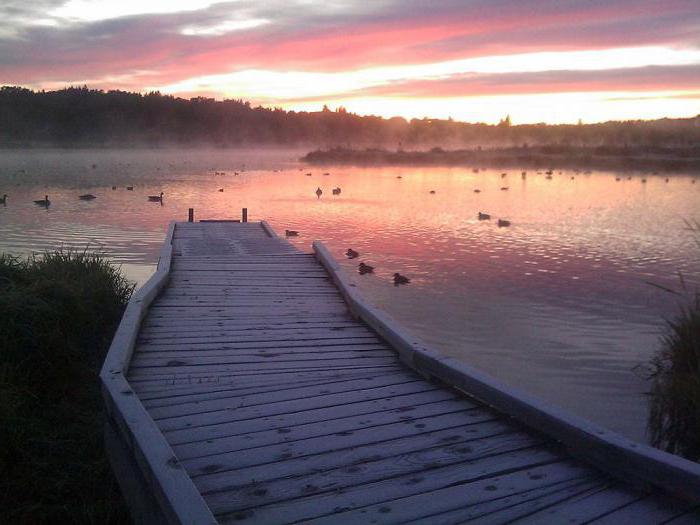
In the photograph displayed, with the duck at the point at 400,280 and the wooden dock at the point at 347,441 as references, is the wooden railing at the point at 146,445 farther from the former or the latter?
the duck at the point at 400,280

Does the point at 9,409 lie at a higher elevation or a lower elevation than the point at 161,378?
lower

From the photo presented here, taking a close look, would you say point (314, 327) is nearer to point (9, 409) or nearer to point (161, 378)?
point (161, 378)

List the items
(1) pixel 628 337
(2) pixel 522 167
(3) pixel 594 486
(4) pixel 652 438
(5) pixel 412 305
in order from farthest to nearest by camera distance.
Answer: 1. (2) pixel 522 167
2. (5) pixel 412 305
3. (1) pixel 628 337
4. (4) pixel 652 438
5. (3) pixel 594 486

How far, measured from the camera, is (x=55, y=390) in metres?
6.64

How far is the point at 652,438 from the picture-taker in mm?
5691

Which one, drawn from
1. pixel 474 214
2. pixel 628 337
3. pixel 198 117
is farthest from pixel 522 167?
pixel 198 117

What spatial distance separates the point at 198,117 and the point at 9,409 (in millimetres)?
113033

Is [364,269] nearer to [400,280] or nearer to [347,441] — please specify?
[400,280]

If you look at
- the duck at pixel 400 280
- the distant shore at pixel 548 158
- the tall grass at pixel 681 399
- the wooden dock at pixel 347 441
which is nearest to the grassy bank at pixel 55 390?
the wooden dock at pixel 347 441

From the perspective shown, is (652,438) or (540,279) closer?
(652,438)

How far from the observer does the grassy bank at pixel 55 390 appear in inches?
185

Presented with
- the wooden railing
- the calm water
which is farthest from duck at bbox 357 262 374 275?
the wooden railing

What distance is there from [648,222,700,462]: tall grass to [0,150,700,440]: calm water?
1114mm

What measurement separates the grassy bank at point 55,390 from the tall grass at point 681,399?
4123 mm
